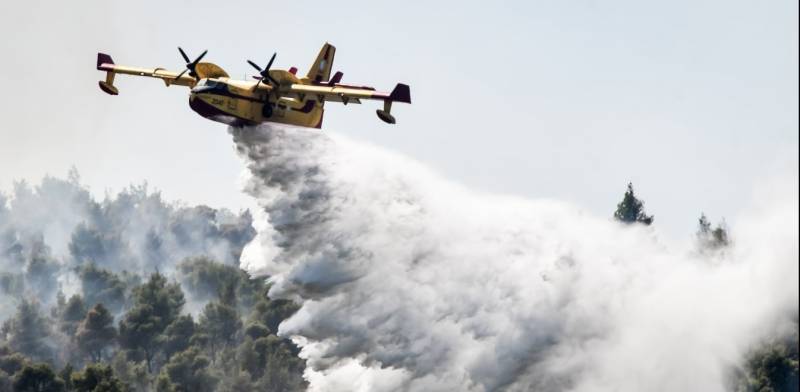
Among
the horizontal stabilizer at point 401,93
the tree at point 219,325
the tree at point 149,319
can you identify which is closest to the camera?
the horizontal stabilizer at point 401,93

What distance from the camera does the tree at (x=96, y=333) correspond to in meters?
138

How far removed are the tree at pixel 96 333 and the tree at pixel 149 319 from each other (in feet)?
13.1

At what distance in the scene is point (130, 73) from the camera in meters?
74.5

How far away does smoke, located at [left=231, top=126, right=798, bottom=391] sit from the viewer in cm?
5962

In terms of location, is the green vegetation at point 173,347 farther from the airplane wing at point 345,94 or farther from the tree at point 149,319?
the airplane wing at point 345,94

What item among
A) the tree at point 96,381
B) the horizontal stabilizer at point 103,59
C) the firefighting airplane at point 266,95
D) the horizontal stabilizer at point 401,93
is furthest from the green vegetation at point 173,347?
the horizontal stabilizer at point 103,59

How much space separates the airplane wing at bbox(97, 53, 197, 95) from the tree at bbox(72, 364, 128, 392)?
23.5 m

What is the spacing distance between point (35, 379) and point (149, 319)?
3243cm

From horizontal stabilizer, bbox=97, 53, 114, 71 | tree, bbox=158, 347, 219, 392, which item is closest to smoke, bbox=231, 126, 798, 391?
horizontal stabilizer, bbox=97, 53, 114, 71

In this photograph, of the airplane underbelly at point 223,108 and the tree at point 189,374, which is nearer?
the airplane underbelly at point 223,108

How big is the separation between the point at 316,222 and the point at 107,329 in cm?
7810

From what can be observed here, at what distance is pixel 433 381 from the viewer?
61.9 metres

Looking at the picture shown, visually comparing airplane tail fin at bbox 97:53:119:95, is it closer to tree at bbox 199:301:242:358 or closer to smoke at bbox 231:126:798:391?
smoke at bbox 231:126:798:391

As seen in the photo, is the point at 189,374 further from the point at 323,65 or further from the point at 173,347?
the point at 323,65
